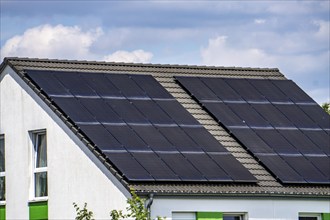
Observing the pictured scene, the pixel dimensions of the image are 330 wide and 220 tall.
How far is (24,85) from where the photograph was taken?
114 feet

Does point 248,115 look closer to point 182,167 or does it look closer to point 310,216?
point 310,216

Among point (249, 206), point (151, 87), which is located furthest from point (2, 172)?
point (249, 206)

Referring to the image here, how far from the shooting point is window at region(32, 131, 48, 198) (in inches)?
1339

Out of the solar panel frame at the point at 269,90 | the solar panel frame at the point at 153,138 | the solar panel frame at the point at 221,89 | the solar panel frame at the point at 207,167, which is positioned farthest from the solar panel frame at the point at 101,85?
the solar panel frame at the point at 269,90

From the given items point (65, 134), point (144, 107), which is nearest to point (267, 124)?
point (144, 107)

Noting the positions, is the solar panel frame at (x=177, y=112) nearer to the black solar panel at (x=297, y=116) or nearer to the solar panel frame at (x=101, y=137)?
the solar panel frame at (x=101, y=137)

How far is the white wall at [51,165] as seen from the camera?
3164cm

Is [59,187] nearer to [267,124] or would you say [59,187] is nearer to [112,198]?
[112,198]

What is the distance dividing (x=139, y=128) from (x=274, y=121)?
187 inches

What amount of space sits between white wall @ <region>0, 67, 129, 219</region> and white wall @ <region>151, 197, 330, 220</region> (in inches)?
43.8

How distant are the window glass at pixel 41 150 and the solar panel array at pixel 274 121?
4.79m

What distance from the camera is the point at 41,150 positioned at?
113 feet

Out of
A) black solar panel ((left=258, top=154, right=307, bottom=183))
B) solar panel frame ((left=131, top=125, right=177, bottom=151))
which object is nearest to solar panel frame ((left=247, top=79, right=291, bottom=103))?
black solar panel ((left=258, top=154, right=307, bottom=183))

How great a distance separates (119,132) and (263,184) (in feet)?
12.9
